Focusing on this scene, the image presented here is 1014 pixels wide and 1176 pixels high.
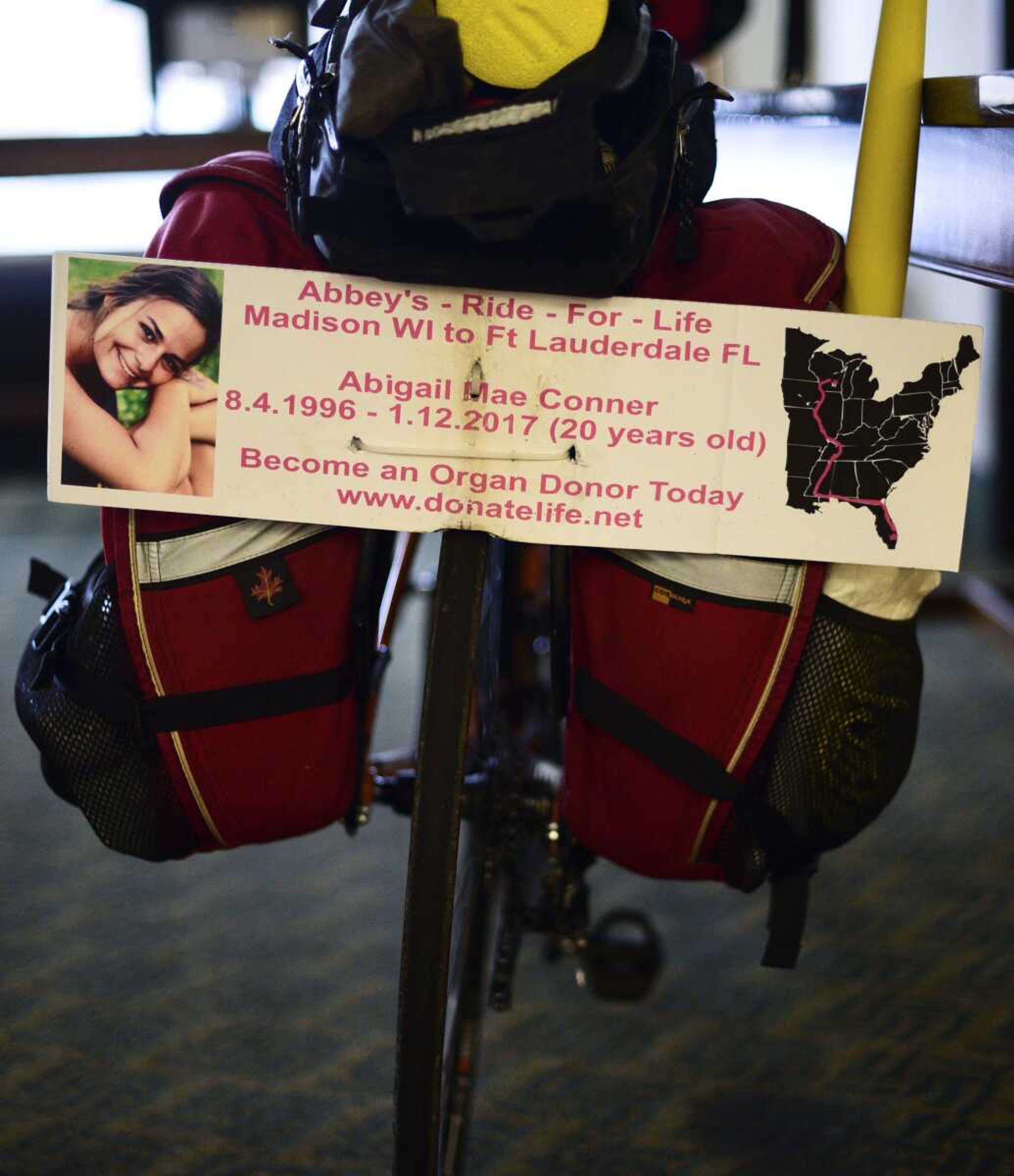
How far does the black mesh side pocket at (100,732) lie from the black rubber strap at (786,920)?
428mm

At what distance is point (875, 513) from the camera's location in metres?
0.78

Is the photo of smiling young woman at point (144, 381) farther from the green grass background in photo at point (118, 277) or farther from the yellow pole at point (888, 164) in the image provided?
the yellow pole at point (888, 164)

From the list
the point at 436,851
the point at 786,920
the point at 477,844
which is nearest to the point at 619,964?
the point at 477,844

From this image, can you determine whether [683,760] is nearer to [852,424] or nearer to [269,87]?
[852,424]

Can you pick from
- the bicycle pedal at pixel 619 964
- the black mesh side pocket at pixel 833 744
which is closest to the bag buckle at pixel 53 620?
the black mesh side pocket at pixel 833 744

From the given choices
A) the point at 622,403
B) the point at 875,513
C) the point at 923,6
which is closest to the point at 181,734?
the point at 622,403

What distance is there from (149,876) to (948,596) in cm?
169

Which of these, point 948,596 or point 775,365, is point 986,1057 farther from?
point 948,596

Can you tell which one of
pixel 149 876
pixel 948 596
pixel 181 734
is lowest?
pixel 149 876

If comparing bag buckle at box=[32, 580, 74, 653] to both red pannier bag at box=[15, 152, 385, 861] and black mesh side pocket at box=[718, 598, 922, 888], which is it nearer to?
red pannier bag at box=[15, 152, 385, 861]

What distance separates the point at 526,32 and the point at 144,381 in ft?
0.98

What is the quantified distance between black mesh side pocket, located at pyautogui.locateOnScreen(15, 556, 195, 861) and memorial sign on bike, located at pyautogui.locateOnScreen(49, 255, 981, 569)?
0.37ft

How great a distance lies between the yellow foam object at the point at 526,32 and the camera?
719 millimetres

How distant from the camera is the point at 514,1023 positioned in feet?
4.56
